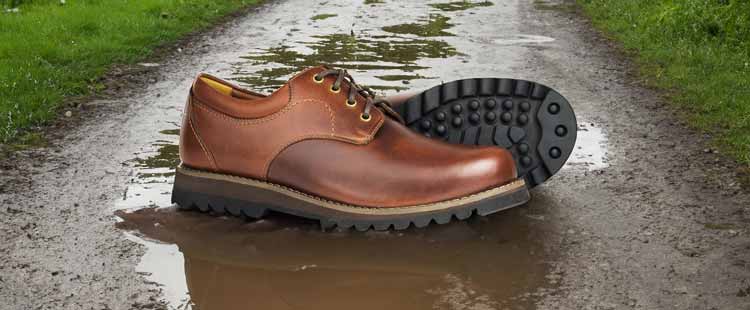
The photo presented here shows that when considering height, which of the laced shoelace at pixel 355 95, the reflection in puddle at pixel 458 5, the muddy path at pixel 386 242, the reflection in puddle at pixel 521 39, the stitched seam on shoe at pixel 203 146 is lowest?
the reflection in puddle at pixel 458 5

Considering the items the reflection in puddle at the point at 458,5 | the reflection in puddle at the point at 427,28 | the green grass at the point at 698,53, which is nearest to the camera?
the green grass at the point at 698,53

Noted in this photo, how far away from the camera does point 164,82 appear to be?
6594mm

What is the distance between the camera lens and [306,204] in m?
3.27

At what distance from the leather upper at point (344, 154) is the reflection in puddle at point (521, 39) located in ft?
18.1

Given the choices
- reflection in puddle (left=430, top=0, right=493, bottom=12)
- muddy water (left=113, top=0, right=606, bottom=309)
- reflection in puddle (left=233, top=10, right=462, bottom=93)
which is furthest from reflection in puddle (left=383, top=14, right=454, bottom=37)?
muddy water (left=113, top=0, right=606, bottom=309)

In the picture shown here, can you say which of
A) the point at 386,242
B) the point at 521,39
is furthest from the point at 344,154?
the point at 521,39

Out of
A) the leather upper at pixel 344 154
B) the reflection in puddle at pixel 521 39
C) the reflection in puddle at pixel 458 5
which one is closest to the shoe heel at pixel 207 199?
the leather upper at pixel 344 154

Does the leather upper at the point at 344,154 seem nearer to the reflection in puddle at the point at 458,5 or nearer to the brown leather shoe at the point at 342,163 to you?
the brown leather shoe at the point at 342,163

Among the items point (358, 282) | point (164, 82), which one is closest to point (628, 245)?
point (358, 282)

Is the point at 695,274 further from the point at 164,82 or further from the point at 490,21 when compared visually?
the point at 490,21

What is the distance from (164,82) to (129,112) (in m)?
1.09

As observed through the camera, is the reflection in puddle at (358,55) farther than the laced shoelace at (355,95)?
Yes

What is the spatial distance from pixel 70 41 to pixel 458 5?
554cm

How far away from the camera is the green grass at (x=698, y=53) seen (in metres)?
5.24
